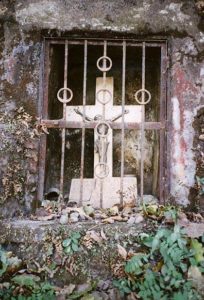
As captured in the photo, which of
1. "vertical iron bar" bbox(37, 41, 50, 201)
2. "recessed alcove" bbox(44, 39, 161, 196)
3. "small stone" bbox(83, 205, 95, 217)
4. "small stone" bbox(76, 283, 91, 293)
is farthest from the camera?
"recessed alcove" bbox(44, 39, 161, 196)

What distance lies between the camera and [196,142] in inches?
138

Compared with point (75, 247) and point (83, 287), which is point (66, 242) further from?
point (83, 287)

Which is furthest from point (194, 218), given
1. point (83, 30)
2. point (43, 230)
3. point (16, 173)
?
point (83, 30)

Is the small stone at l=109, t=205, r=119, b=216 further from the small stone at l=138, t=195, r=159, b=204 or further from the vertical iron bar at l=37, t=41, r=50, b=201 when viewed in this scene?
the vertical iron bar at l=37, t=41, r=50, b=201

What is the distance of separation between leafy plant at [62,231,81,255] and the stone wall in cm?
51

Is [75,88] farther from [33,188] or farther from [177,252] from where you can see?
[177,252]

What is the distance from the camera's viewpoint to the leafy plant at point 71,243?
3.15 meters

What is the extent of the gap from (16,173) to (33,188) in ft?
0.62

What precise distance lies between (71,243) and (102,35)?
1.82 metres

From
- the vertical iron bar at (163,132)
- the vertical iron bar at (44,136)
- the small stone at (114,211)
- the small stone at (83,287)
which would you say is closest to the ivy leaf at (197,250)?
the vertical iron bar at (163,132)

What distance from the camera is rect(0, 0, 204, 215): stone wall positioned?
3488 millimetres

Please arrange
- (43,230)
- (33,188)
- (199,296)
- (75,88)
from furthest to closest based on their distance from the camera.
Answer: (75,88) → (33,188) → (43,230) → (199,296)

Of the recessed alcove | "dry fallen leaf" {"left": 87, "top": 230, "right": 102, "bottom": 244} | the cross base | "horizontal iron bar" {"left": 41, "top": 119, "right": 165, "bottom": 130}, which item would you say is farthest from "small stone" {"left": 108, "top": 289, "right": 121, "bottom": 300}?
"horizontal iron bar" {"left": 41, "top": 119, "right": 165, "bottom": 130}

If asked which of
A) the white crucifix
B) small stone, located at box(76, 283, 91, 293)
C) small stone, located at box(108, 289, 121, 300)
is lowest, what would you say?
small stone, located at box(108, 289, 121, 300)
